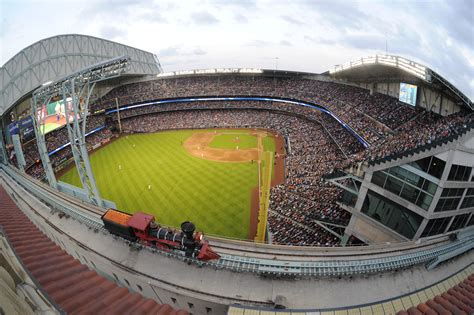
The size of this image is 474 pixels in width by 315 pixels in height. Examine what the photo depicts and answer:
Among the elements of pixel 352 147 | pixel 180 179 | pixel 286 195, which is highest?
pixel 352 147

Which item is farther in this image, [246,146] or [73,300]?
[246,146]

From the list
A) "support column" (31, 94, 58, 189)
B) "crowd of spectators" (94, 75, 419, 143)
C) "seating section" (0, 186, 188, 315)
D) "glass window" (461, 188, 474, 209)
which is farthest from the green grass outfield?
"crowd of spectators" (94, 75, 419, 143)

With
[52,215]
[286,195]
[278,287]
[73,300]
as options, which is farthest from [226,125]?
[73,300]

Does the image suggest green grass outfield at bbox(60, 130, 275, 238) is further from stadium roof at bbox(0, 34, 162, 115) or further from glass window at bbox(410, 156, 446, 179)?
glass window at bbox(410, 156, 446, 179)

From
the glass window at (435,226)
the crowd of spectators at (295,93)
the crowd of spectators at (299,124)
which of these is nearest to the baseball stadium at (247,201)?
the glass window at (435,226)

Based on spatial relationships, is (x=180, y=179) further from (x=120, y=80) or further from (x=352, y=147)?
(x=120, y=80)

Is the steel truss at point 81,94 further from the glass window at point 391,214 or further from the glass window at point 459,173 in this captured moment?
the glass window at point 459,173
